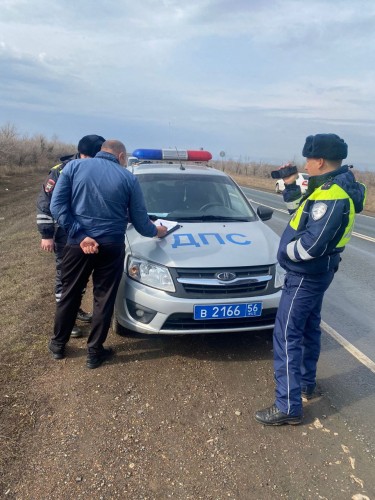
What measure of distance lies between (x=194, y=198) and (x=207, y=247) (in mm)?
1359

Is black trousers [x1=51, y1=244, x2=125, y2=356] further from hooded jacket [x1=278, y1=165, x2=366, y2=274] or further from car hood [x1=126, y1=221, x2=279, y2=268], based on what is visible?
hooded jacket [x1=278, y1=165, x2=366, y2=274]

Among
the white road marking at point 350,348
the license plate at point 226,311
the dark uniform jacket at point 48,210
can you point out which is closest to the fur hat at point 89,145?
the dark uniform jacket at point 48,210

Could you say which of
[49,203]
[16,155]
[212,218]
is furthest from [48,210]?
[16,155]

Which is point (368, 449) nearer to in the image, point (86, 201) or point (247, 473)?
point (247, 473)

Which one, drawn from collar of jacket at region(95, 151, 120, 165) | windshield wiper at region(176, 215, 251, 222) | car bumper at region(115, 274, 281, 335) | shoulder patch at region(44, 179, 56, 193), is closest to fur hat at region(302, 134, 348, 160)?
car bumper at region(115, 274, 281, 335)

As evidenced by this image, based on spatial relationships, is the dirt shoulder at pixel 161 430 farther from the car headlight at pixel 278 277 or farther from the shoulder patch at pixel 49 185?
the shoulder patch at pixel 49 185

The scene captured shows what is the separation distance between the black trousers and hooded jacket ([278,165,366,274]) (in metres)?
1.48

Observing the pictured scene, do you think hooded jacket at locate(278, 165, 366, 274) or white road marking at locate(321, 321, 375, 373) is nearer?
hooded jacket at locate(278, 165, 366, 274)

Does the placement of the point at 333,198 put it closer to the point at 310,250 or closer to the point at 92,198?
the point at 310,250

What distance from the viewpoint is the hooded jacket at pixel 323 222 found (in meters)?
2.58

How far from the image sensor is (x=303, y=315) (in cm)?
288

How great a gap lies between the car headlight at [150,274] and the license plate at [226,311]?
1.01 ft

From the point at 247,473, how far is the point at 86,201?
2.33m

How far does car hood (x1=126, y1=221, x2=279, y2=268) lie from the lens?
3.57 meters
